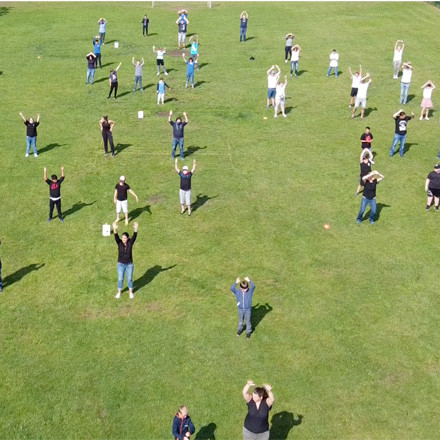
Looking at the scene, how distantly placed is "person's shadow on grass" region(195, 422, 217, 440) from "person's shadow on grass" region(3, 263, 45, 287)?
328 inches

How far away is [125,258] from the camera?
1717 cm

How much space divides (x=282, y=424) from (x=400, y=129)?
16.4 metres

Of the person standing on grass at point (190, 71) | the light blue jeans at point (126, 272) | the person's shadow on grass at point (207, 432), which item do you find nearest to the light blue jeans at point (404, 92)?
the person standing on grass at point (190, 71)

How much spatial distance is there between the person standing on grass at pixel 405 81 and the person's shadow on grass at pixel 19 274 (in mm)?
21967

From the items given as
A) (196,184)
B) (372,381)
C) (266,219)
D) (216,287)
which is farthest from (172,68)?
(372,381)

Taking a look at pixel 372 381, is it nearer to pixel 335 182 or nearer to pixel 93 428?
pixel 93 428

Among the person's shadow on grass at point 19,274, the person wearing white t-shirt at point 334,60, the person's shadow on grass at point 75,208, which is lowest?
the person's shadow on grass at point 19,274

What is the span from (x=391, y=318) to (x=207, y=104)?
1937cm

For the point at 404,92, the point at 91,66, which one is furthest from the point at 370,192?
the point at 91,66

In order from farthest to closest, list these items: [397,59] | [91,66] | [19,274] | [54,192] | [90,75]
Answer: [397,59], [90,75], [91,66], [54,192], [19,274]

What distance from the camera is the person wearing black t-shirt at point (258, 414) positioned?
1195 centimetres

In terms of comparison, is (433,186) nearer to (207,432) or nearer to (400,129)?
(400,129)

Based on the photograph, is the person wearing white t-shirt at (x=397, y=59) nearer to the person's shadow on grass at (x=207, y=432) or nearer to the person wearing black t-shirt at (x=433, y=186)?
the person wearing black t-shirt at (x=433, y=186)

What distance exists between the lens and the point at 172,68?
38594 millimetres
